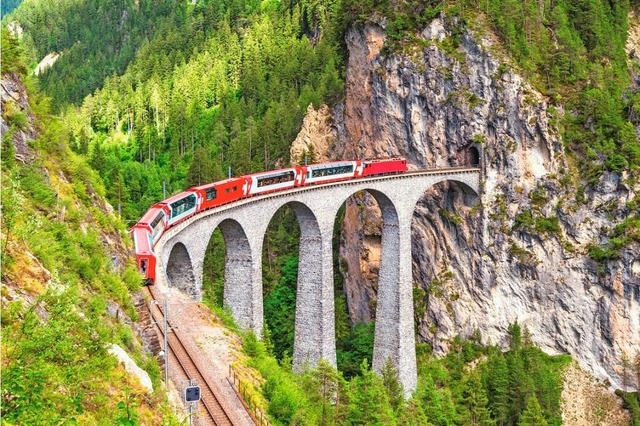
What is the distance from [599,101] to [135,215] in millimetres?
48867

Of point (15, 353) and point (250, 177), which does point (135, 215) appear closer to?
point (250, 177)

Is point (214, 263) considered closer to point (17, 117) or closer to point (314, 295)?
point (314, 295)

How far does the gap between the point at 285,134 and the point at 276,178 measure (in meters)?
40.4

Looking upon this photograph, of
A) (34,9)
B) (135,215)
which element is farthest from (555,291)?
(34,9)

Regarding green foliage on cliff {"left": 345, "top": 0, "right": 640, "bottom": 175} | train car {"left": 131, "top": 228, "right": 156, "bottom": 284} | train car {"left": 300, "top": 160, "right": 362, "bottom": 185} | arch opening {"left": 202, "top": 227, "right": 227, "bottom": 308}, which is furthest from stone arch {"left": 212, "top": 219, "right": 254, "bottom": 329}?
green foliage on cliff {"left": 345, "top": 0, "right": 640, "bottom": 175}

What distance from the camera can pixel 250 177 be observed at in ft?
128

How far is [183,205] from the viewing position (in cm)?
3450

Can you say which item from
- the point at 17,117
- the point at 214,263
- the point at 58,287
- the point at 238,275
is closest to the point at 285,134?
the point at 214,263

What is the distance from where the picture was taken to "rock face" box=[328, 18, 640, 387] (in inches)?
2015

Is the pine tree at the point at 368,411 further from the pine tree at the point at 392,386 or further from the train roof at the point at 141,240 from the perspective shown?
the train roof at the point at 141,240

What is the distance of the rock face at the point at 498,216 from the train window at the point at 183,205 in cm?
2692

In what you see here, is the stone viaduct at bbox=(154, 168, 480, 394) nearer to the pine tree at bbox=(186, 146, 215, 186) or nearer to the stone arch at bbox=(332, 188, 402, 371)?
the stone arch at bbox=(332, 188, 402, 371)

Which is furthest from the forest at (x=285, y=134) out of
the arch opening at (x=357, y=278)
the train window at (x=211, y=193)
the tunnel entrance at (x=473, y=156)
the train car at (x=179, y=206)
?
the train window at (x=211, y=193)

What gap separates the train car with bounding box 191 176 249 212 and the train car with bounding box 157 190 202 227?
1.32ft
